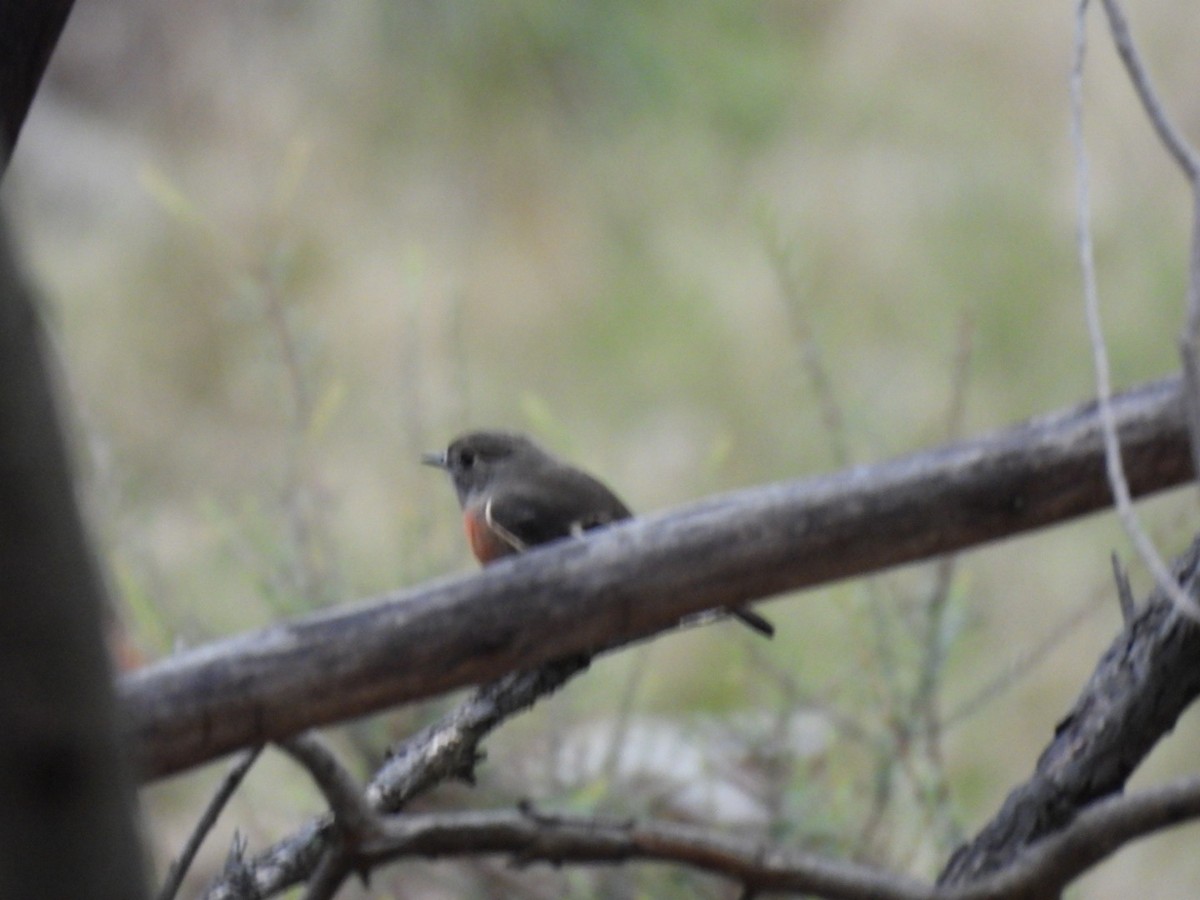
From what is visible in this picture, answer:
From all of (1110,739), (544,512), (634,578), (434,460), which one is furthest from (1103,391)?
(434,460)

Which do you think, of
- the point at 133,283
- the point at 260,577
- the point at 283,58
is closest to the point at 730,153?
the point at 283,58

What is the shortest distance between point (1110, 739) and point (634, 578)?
0.81 meters

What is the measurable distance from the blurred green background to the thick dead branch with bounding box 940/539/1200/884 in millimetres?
3660

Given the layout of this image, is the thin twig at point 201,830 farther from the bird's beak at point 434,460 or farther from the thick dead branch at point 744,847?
the bird's beak at point 434,460

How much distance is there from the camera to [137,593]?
12.5 feet

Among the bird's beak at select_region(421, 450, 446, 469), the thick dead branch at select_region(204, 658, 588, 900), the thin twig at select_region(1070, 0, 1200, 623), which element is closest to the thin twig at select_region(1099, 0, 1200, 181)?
the thin twig at select_region(1070, 0, 1200, 623)

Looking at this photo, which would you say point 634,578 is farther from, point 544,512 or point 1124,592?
point 544,512

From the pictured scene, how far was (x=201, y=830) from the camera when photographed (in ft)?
5.89

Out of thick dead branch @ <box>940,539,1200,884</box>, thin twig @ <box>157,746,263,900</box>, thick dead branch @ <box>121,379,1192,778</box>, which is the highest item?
thick dead branch @ <box>121,379,1192,778</box>

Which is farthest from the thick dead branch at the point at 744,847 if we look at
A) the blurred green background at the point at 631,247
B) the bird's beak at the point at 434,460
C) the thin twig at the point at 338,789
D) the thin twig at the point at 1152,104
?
the blurred green background at the point at 631,247

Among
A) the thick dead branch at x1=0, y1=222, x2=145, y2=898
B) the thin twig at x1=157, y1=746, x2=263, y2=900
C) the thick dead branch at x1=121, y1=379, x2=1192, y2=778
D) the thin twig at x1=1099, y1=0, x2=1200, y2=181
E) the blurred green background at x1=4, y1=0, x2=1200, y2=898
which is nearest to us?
the thick dead branch at x1=0, y1=222, x2=145, y2=898

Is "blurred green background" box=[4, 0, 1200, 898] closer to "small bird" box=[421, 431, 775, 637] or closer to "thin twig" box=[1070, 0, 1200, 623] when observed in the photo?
"small bird" box=[421, 431, 775, 637]

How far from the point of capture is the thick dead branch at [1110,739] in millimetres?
2031

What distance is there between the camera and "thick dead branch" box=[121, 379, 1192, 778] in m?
1.44
